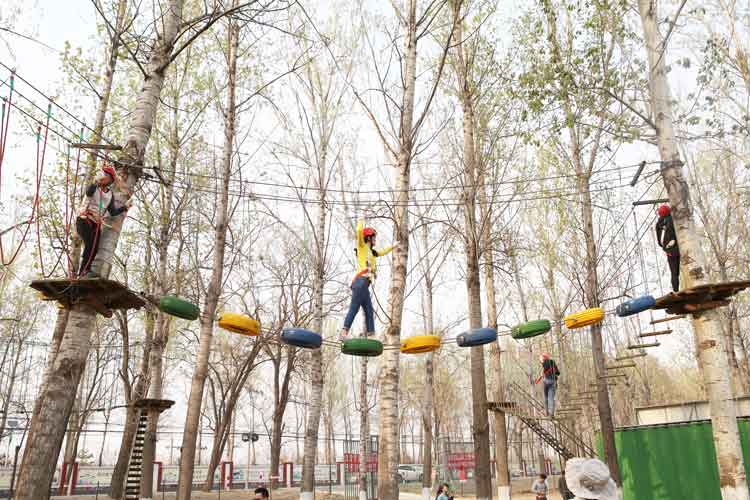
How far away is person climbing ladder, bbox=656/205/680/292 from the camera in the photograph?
790cm

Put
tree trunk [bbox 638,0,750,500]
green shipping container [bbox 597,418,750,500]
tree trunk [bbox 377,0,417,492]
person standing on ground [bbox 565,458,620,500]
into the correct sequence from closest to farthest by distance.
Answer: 1. person standing on ground [bbox 565,458,620,500]
2. tree trunk [bbox 638,0,750,500]
3. tree trunk [bbox 377,0,417,492]
4. green shipping container [bbox 597,418,750,500]

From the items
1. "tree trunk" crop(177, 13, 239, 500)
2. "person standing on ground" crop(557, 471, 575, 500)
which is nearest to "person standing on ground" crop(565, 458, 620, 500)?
"tree trunk" crop(177, 13, 239, 500)

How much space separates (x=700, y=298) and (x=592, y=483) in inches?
217

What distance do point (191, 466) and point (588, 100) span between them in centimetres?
982

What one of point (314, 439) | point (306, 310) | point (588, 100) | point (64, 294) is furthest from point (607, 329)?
point (64, 294)

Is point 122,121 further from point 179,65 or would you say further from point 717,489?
point 717,489

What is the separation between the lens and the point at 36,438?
16.7 feet

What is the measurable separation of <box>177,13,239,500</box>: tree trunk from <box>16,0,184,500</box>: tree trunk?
2.99m

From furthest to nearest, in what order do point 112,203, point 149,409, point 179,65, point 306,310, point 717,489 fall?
1. point 306,310
2. point 179,65
3. point 717,489
4. point 149,409
5. point 112,203

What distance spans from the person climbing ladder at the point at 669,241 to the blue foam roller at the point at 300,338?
5.27 meters

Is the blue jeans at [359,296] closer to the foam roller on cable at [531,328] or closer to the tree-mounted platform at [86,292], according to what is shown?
the foam roller on cable at [531,328]

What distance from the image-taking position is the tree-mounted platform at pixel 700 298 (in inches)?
269

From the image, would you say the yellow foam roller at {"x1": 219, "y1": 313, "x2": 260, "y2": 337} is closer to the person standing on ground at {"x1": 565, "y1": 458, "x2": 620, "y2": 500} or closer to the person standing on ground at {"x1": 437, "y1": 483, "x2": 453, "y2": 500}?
the person standing on ground at {"x1": 565, "y1": 458, "x2": 620, "y2": 500}

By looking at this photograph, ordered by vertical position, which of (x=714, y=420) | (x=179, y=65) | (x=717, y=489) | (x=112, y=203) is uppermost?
(x=179, y=65)
